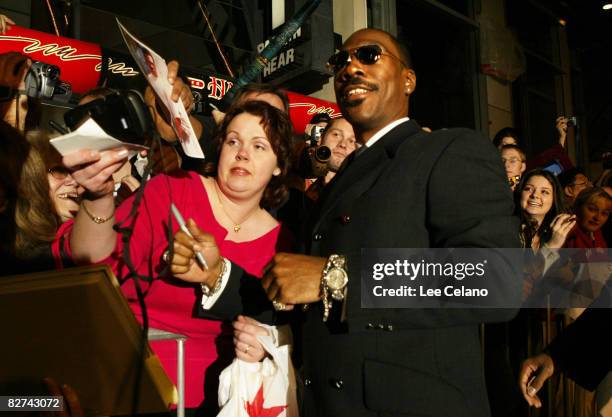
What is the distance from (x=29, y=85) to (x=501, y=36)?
30.7 feet

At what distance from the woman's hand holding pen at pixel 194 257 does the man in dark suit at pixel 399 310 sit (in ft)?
0.04

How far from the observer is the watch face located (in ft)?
5.04

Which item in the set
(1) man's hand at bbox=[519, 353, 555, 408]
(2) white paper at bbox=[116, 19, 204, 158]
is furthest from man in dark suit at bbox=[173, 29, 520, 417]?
(1) man's hand at bbox=[519, 353, 555, 408]

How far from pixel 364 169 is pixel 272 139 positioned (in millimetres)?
655

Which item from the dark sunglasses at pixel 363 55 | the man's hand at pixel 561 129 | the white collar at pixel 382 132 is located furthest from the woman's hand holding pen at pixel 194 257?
the man's hand at pixel 561 129

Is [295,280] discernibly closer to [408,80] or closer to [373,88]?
[373,88]

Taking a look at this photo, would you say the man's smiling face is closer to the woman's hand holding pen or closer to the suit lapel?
the suit lapel

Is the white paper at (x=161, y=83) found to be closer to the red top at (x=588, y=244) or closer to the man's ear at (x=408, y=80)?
the man's ear at (x=408, y=80)

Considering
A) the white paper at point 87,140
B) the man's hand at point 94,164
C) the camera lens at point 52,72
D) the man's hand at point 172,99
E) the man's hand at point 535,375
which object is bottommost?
the man's hand at point 535,375

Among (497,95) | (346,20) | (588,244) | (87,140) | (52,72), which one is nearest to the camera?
(87,140)

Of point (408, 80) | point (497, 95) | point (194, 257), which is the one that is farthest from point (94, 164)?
point (497, 95)

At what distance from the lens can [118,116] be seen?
55.6 inches

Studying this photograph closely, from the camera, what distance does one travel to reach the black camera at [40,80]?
263 centimetres

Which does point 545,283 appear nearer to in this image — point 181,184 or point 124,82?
point 181,184
